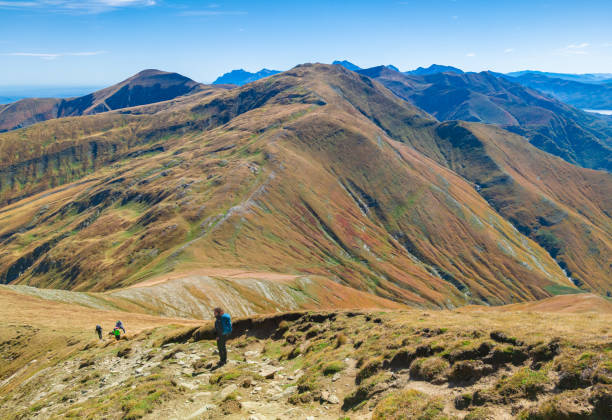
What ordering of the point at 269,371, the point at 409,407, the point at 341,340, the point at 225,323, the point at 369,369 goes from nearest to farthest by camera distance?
the point at 409,407 < the point at 369,369 < the point at 269,371 < the point at 225,323 < the point at 341,340

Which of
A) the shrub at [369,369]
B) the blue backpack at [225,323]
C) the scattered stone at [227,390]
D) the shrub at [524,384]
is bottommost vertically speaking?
the scattered stone at [227,390]

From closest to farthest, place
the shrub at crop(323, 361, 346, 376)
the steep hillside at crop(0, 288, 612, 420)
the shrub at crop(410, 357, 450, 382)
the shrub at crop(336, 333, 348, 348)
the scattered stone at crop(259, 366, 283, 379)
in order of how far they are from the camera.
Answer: the steep hillside at crop(0, 288, 612, 420)
the shrub at crop(410, 357, 450, 382)
the shrub at crop(323, 361, 346, 376)
the scattered stone at crop(259, 366, 283, 379)
the shrub at crop(336, 333, 348, 348)

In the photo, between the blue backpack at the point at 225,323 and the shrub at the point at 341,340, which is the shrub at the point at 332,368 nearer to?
the shrub at the point at 341,340

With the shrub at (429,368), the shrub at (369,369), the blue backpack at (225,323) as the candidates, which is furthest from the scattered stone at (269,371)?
the shrub at (429,368)

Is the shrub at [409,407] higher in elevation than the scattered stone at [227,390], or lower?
higher

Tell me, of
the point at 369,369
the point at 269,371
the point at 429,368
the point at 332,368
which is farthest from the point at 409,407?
the point at 269,371

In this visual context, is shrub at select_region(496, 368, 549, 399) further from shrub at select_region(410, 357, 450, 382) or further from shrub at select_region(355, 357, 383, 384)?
shrub at select_region(355, 357, 383, 384)

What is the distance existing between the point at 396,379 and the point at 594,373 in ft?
28.0

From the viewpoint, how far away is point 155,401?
18562 millimetres

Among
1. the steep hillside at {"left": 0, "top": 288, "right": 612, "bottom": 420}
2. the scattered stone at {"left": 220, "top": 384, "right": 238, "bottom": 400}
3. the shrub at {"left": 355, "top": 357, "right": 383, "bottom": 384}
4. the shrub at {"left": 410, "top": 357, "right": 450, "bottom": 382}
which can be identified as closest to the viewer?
the steep hillside at {"left": 0, "top": 288, "right": 612, "bottom": 420}

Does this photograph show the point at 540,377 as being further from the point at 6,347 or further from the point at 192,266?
the point at 192,266

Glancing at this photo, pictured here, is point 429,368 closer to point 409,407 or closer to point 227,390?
point 409,407

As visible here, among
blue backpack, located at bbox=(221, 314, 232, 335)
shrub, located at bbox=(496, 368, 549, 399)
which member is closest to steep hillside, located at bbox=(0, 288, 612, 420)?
shrub, located at bbox=(496, 368, 549, 399)

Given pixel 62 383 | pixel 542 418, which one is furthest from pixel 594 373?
pixel 62 383
